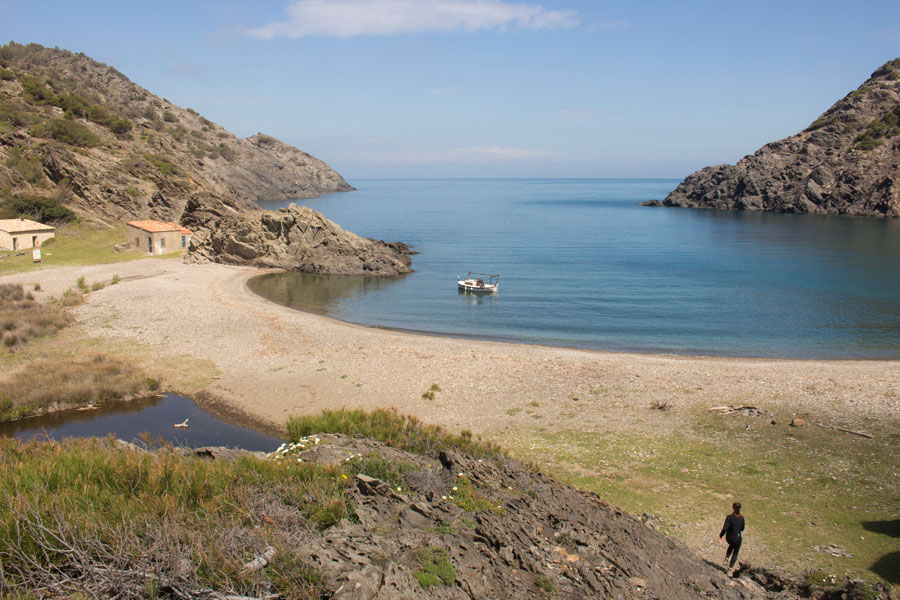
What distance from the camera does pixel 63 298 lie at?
1320 inches

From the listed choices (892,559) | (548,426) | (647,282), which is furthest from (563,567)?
(647,282)

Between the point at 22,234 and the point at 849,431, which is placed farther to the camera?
the point at 22,234

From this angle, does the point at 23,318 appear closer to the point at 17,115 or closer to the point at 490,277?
the point at 490,277

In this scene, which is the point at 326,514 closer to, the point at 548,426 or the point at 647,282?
the point at 548,426

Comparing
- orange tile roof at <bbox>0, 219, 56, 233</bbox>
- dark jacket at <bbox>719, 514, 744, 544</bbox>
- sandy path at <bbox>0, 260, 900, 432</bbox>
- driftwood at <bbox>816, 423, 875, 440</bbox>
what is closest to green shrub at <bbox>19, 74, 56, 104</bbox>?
orange tile roof at <bbox>0, 219, 56, 233</bbox>

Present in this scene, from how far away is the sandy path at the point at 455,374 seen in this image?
19906 millimetres

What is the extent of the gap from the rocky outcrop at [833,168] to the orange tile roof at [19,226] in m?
123

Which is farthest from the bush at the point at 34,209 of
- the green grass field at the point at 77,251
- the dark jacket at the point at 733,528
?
the dark jacket at the point at 733,528

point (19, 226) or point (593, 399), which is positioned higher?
point (19, 226)

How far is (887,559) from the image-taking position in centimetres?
1056

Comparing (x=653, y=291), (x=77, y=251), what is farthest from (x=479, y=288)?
(x=77, y=251)

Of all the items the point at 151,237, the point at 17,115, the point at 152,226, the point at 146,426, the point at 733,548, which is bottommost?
the point at 146,426

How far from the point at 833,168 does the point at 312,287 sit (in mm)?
112865

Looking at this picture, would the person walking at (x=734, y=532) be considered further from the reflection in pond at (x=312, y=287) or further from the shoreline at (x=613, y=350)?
the reflection in pond at (x=312, y=287)
